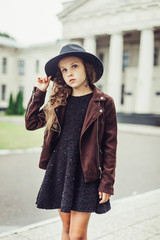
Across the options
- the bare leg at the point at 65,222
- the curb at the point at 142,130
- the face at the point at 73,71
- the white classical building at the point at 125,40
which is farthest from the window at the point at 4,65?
the bare leg at the point at 65,222

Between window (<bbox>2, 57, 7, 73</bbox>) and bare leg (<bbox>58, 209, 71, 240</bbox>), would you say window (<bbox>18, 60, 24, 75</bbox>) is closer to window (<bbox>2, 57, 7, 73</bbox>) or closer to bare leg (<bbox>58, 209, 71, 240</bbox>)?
window (<bbox>2, 57, 7, 73</bbox>)

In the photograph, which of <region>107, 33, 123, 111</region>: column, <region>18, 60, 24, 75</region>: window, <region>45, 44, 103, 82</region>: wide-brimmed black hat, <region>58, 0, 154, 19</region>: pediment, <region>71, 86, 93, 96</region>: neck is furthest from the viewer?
<region>18, 60, 24, 75</region>: window

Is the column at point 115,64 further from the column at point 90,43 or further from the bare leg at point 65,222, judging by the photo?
the bare leg at point 65,222

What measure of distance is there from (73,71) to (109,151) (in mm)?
676

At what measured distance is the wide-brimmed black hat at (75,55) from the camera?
95.3 inches

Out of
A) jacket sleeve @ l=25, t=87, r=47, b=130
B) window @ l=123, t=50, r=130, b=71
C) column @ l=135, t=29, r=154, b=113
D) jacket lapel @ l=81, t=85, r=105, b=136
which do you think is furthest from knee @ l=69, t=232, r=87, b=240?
window @ l=123, t=50, r=130, b=71

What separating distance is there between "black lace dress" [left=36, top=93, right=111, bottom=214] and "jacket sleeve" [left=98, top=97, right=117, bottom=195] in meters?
0.09

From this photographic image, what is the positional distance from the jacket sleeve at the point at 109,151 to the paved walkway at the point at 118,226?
1494mm

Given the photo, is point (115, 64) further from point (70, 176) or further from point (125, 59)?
point (70, 176)

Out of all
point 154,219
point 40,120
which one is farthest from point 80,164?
point 154,219

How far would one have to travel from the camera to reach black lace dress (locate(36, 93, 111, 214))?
2.34 m

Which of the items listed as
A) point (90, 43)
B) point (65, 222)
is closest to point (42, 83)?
point (65, 222)

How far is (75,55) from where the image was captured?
2445mm

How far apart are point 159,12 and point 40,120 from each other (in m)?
28.2
